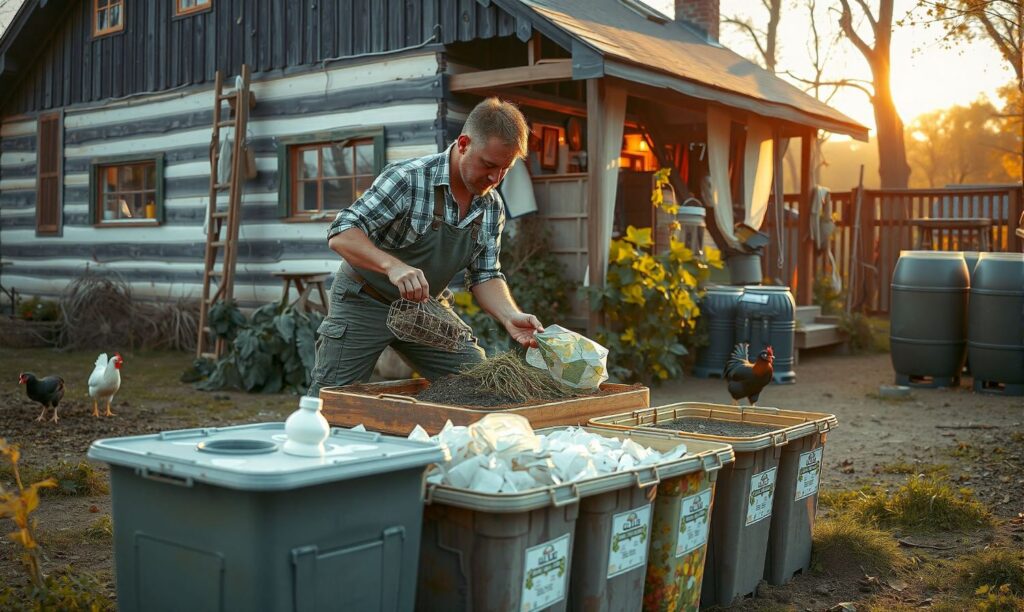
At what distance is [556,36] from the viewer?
364 inches

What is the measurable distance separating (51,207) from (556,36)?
954 cm

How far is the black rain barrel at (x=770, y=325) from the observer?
10812 mm

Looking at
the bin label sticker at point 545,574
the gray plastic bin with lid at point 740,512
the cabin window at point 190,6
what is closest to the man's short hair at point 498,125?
the gray plastic bin with lid at point 740,512

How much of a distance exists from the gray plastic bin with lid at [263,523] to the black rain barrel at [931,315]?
28.4 ft

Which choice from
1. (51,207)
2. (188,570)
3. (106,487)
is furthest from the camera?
(51,207)

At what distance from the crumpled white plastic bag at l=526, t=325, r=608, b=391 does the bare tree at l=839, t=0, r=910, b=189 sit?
2330cm

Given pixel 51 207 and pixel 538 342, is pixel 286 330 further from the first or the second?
pixel 51 207

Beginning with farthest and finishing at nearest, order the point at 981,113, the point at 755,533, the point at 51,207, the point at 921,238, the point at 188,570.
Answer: the point at 981,113, the point at 921,238, the point at 51,207, the point at 755,533, the point at 188,570

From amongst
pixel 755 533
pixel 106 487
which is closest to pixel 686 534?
pixel 755 533

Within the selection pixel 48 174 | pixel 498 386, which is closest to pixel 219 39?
pixel 48 174

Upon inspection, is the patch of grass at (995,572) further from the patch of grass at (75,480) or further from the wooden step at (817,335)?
the wooden step at (817,335)

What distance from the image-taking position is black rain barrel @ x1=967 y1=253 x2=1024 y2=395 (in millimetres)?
9703

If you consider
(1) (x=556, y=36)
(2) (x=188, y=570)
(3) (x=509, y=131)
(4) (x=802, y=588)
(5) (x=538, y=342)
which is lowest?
(4) (x=802, y=588)

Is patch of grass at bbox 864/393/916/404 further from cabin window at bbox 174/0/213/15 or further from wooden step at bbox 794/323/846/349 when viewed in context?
cabin window at bbox 174/0/213/15
